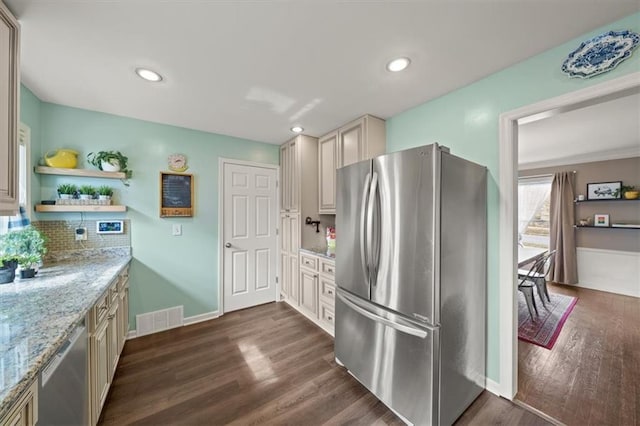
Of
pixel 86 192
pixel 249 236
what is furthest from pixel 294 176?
pixel 86 192

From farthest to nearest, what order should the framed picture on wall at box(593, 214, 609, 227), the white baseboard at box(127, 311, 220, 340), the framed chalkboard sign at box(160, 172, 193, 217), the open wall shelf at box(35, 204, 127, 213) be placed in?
the framed picture on wall at box(593, 214, 609, 227), the white baseboard at box(127, 311, 220, 340), the framed chalkboard sign at box(160, 172, 193, 217), the open wall shelf at box(35, 204, 127, 213)

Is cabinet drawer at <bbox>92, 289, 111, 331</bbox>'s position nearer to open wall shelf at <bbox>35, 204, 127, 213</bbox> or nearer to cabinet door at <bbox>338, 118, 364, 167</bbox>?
open wall shelf at <bbox>35, 204, 127, 213</bbox>

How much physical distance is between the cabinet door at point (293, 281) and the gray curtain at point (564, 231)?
16.2 feet

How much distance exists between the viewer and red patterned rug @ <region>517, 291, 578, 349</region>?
249cm

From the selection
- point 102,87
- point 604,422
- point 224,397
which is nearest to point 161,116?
point 102,87

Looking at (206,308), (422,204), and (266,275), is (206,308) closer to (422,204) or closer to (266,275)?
(266,275)

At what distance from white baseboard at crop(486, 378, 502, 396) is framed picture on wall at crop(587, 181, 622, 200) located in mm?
4417

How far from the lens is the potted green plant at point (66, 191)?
213 centimetres

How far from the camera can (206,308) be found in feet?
9.58

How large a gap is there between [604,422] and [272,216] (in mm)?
3491

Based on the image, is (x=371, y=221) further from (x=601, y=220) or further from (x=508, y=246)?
(x=601, y=220)

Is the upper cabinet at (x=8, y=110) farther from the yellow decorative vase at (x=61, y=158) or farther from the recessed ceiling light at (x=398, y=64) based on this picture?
the recessed ceiling light at (x=398, y=64)

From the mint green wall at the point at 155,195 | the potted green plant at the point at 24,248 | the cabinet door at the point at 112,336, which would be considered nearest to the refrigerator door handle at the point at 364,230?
the cabinet door at the point at 112,336

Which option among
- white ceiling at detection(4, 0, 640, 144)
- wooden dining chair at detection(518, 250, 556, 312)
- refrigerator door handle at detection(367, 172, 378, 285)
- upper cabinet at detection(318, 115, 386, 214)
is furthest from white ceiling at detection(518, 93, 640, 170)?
wooden dining chair at detection(518, 250, 556, 312)
